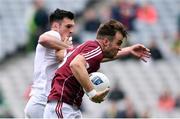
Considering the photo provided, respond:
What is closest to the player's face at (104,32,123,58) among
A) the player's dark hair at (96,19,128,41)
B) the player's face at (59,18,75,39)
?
the player's dark hair at (96,19,128,41)

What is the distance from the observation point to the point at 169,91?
18562mm

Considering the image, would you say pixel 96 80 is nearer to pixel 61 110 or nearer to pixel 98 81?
pixel 98 81

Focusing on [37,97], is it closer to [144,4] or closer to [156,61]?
[156,61]

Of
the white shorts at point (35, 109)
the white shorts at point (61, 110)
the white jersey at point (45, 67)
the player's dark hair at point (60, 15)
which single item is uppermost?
the player's dark hair at point (60, 15)

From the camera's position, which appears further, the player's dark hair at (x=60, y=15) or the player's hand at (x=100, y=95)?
the player's dark hair at (x=60, y=15)

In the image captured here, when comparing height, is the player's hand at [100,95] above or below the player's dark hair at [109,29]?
below

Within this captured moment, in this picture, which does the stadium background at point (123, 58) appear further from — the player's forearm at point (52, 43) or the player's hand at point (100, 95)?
the player's hand at point (100, 95)

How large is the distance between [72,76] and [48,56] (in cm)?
101

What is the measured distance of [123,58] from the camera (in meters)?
19.3

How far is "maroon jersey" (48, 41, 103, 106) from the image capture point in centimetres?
926

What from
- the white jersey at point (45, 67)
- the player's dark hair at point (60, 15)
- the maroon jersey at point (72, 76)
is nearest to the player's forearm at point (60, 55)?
the white jersey at point (45, 67)

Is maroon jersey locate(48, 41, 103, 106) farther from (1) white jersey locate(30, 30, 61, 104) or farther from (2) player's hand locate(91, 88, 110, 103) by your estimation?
(1) white jersey locate(30, 30, 61, 104)

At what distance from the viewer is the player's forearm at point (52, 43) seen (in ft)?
33.0

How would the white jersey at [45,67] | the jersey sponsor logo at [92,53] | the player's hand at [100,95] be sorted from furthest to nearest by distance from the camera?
the white jersey at [45,67] → the jersey sponsor logo at [92,53] → the player's hand at [100,95]
